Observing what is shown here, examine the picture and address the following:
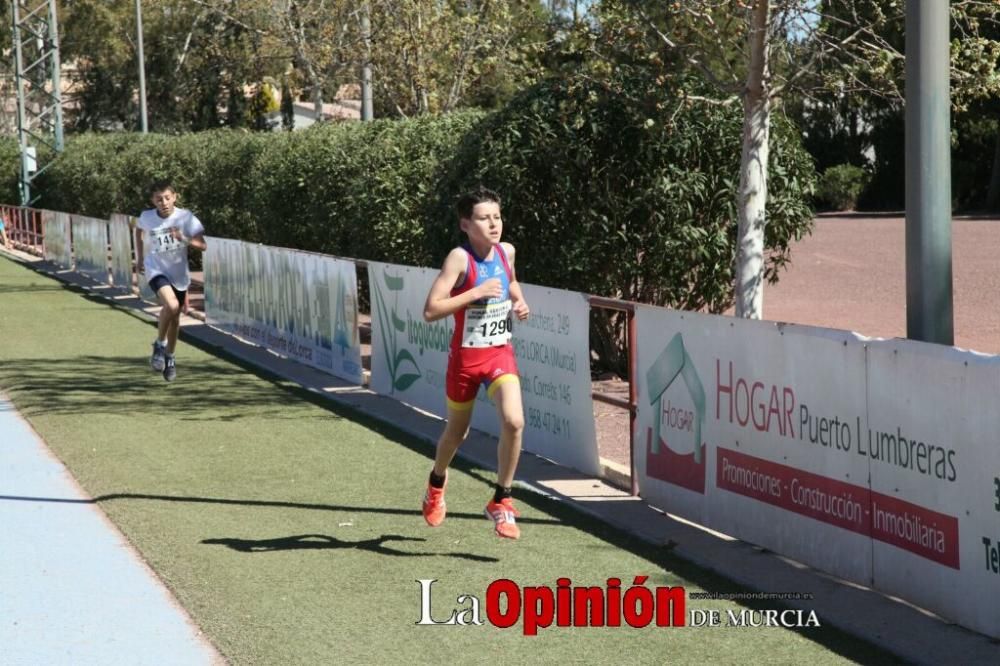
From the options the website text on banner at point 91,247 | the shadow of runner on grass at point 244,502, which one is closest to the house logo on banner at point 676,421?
the shadow of runner on grass at point 244,502

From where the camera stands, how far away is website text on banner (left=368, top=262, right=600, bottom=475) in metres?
10.2

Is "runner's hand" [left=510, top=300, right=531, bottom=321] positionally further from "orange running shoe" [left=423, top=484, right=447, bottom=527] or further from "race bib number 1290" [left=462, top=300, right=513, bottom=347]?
"orange running shoe" [left=423, top=484, right=447, bottom=527]

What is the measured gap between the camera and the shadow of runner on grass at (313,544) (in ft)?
26.0

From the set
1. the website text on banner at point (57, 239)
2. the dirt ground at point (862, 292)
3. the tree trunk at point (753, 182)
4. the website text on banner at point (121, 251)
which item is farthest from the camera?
the website text on banner at point (57, 239)

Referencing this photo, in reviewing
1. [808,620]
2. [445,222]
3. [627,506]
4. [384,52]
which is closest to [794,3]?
[445,222]

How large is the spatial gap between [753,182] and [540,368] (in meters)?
2.80

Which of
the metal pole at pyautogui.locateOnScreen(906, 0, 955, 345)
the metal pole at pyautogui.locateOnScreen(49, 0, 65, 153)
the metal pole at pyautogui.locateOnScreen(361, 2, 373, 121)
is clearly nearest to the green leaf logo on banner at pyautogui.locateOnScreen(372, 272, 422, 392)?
the metal pole at pyautogui.locateOnScreen(906, 0, 955, 345)

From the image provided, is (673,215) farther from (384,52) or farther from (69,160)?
(69,160)

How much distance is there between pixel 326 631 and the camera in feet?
21.1

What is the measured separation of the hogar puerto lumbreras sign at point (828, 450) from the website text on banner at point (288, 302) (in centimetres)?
648

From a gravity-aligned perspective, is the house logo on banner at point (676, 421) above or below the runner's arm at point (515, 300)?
below

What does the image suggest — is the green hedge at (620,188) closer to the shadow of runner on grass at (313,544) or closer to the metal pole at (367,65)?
the shadow of runner on grass at (313,544)

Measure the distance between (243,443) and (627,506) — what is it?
3705 mm

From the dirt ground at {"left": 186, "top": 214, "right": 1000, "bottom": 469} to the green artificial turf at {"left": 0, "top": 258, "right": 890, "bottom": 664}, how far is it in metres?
1.90
